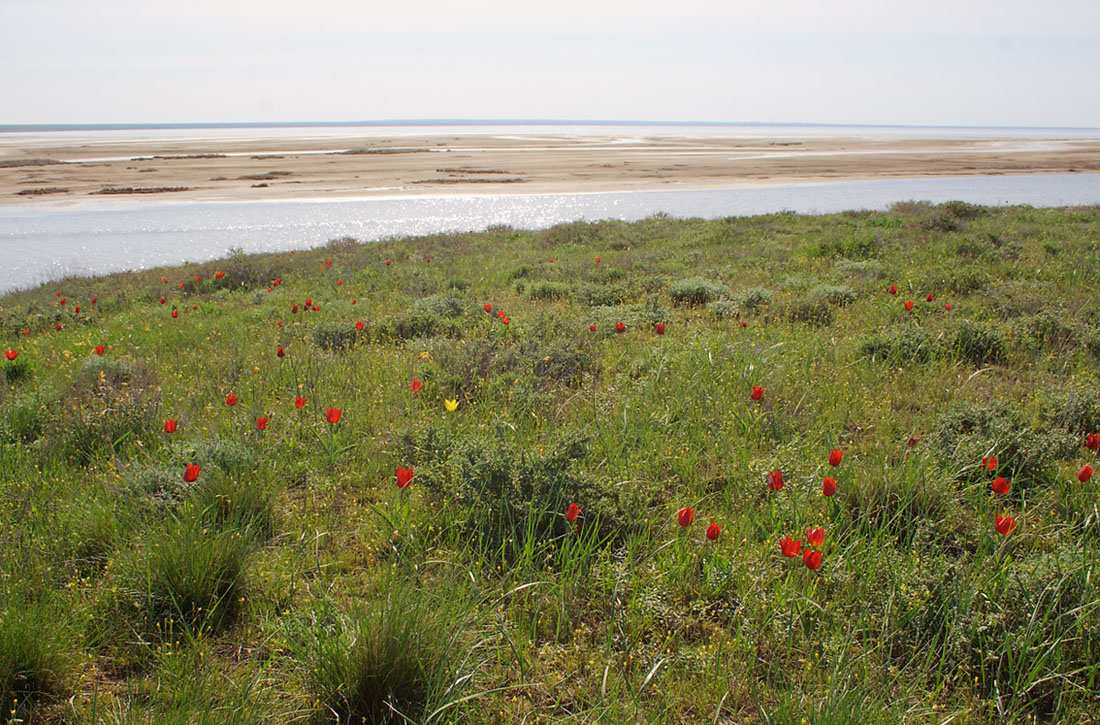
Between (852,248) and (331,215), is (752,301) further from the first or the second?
(331,215)

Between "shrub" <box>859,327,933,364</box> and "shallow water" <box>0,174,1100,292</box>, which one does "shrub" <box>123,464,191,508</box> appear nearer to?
"shrub" <box>859,327,933,364</box>

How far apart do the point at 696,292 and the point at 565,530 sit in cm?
616

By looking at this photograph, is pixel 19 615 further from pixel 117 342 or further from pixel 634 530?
pixel 117 342

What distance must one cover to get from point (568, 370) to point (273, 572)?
308 cm

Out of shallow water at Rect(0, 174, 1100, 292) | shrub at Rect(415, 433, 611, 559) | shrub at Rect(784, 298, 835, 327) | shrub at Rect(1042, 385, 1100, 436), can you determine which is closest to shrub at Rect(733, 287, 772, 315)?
shrub at Rect(784, 298, 835, 327)

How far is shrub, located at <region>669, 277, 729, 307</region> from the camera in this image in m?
8.76

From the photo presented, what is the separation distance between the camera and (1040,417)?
444 centimetres

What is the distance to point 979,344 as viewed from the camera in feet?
19.1

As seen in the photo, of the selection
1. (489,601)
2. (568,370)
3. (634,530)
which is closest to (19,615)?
(489,601)

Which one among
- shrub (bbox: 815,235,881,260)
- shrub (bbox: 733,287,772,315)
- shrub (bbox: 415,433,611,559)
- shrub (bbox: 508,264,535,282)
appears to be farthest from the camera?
shrub (bbox: 815,235,881,260)

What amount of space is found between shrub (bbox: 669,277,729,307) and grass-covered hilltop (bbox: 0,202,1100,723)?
7.21ft

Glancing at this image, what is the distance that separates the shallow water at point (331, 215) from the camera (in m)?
18.1

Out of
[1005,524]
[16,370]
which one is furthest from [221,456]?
[16,370]

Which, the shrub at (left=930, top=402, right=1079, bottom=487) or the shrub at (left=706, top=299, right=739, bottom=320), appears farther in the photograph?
the shrub at (left=706, top=299, right=739, bottom=320)
